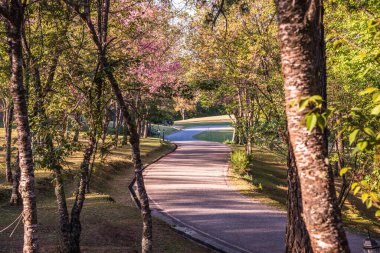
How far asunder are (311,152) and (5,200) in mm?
15198

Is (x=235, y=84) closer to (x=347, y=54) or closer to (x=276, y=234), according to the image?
(x=347, y=54)

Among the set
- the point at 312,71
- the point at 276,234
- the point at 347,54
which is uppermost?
the point at 347,54

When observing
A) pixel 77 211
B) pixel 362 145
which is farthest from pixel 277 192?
pixel 362 145

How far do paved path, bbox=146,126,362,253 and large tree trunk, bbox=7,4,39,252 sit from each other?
6075 mm

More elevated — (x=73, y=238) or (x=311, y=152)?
A: (x=311, y=152)

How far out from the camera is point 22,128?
7.04 meters

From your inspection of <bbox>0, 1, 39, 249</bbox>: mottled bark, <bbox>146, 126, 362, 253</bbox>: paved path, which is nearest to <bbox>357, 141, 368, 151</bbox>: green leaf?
<bbox>0, 1, 39, 249</bbox>: mottled bark

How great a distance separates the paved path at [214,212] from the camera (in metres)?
12.5

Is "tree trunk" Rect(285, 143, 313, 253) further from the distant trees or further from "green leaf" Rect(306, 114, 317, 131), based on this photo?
"green leaf" Rect(306, 114, 317, 131)

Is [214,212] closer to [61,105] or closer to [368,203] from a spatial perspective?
[61,105]

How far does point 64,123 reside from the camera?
30.9 feet

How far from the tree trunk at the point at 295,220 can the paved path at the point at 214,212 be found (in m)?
4.22

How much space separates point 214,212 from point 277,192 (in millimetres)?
8833

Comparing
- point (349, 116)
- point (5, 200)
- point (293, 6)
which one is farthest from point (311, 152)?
point (5, 200)
